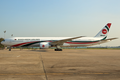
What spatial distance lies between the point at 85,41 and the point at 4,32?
147ft

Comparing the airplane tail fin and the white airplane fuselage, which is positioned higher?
the airplane tail fin

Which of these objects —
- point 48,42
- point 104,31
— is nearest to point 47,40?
point 48,42

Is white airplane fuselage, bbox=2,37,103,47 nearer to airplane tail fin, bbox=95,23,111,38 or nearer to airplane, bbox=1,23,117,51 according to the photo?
airplane, bbox=1,23,117,51

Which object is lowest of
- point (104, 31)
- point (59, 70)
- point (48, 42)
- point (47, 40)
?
point (59, 70)

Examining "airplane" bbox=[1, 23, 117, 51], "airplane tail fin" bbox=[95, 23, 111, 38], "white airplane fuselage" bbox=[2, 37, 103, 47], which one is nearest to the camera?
"airplane" bbox=[1, 23, 117, 51]

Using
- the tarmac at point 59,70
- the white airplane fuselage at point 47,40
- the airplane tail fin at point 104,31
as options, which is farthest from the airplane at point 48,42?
the tarmac at point 59,70

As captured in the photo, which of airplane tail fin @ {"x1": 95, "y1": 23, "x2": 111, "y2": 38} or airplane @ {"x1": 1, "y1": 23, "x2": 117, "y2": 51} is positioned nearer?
airplane @ {"x1": 1, "y1": 23, "x2": 117, "y2": 51}

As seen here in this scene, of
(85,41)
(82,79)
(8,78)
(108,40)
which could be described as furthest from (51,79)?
(108,40)

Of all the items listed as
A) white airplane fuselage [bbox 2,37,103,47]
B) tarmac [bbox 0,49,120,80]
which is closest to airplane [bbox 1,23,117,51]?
white airplane fuselage [bbox 2,37,103,47]

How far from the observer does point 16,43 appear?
28094 mm

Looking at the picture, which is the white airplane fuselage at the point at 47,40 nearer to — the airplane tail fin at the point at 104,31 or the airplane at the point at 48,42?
the airplane at the point at 48,42

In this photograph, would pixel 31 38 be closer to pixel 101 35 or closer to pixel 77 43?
pixel 77 43

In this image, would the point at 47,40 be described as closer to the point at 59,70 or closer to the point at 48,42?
the point at 48,42

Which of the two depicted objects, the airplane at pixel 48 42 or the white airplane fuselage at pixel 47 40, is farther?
the white airplane fuselage at pixel 47 40
